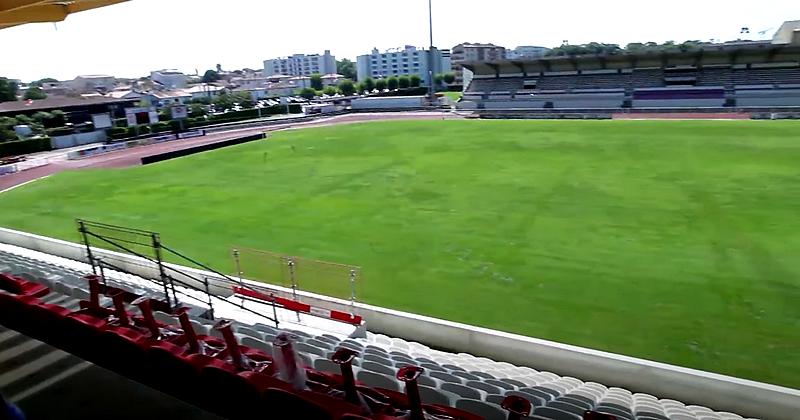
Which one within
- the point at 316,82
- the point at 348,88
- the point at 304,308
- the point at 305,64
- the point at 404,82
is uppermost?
the point at 305,64

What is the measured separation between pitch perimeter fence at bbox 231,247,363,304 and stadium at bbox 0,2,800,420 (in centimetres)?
5

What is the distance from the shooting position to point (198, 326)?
230 inches

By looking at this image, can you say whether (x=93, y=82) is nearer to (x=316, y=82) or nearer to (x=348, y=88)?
(x=316, y=82)

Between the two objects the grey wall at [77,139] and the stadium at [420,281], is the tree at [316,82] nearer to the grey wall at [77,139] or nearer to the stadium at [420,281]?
the grey wall at [77,139]

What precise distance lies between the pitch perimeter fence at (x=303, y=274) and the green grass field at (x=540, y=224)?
48cm

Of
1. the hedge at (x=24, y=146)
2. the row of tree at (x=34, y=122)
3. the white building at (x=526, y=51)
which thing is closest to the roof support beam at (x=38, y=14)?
the hedge at (x=24, y=146)

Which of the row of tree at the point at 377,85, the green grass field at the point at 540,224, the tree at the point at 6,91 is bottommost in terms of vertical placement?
the green grass field at the point at 540,224

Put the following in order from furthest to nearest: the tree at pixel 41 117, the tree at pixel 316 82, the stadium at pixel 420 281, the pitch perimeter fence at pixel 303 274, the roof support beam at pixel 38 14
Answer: the tree at pixel 316 82
the tree at pixel 41 117
the pitch perimeter fence at pixel 303 274
the roof support beam at pixel 38 14
the stadium at pixel 420 281

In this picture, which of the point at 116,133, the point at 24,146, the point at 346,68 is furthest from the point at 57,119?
the point at 346,68

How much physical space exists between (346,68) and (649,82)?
11978 cm

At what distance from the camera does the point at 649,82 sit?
49312mm

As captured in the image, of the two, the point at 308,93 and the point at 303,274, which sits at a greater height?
the point at 308,93

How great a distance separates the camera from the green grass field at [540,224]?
28.8ft

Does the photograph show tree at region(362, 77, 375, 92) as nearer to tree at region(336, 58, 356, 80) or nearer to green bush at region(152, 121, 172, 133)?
green bush at region(152, 121, 172, 133)
